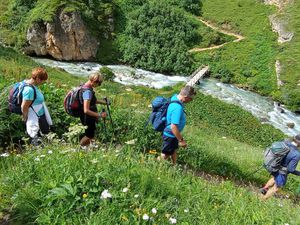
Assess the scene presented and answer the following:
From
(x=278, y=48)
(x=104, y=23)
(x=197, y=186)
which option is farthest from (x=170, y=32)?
(x=197, y=186)

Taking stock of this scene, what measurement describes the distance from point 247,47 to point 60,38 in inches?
996

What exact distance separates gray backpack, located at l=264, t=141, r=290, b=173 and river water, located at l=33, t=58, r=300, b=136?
27.8m

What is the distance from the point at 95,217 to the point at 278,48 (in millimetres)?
51874

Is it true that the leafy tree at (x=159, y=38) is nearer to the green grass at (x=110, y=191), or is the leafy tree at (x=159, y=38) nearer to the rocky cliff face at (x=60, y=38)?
the rocky cliff face at (x=60, y=38)

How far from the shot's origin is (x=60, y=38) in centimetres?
4925

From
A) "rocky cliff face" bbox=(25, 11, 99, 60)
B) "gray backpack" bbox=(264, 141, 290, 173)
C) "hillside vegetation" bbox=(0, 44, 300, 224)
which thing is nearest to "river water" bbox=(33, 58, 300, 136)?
"rocky cliff face" bbox=(25, 11, 99, 60)

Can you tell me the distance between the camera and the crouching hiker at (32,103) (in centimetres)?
722

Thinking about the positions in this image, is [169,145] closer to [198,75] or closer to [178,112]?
→ [178,112]

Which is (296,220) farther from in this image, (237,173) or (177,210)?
(237,173)

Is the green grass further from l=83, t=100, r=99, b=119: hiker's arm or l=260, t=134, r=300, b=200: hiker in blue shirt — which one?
l=260, t=134, r=300, b=200: hiker in blue shirt

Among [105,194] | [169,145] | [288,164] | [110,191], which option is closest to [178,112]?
[169,145]

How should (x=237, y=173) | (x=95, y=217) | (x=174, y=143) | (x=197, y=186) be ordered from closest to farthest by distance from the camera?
(x=95, y=217)
(x=197, y=186)
(x=174, y=143)
(x=237, y=173)

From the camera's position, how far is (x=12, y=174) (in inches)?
203

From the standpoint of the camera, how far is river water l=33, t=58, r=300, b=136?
38.8m
